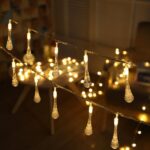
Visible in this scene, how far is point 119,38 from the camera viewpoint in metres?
3.97

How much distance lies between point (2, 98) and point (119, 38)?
5.08 ft

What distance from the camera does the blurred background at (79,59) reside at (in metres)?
2.92

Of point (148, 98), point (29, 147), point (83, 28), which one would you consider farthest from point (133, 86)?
point (83, 28)

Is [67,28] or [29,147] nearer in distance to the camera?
[29,147]

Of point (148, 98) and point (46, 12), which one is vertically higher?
point (46, 12)

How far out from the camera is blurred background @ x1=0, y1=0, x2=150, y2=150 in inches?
115

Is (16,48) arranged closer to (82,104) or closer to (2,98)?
(2,98)

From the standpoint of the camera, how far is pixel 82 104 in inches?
140

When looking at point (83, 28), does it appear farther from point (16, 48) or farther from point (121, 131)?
point (121, 131)

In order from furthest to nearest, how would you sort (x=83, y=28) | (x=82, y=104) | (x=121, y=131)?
(x=83, y=28)
(x=82, y=104)
(x=121, y=131)

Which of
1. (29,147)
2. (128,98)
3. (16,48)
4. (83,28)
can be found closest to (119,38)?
(83,28)

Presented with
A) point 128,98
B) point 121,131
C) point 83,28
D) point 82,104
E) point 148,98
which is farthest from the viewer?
point 83,28

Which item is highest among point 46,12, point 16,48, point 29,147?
point 46,12

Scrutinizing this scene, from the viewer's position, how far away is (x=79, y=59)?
4.27 meters
